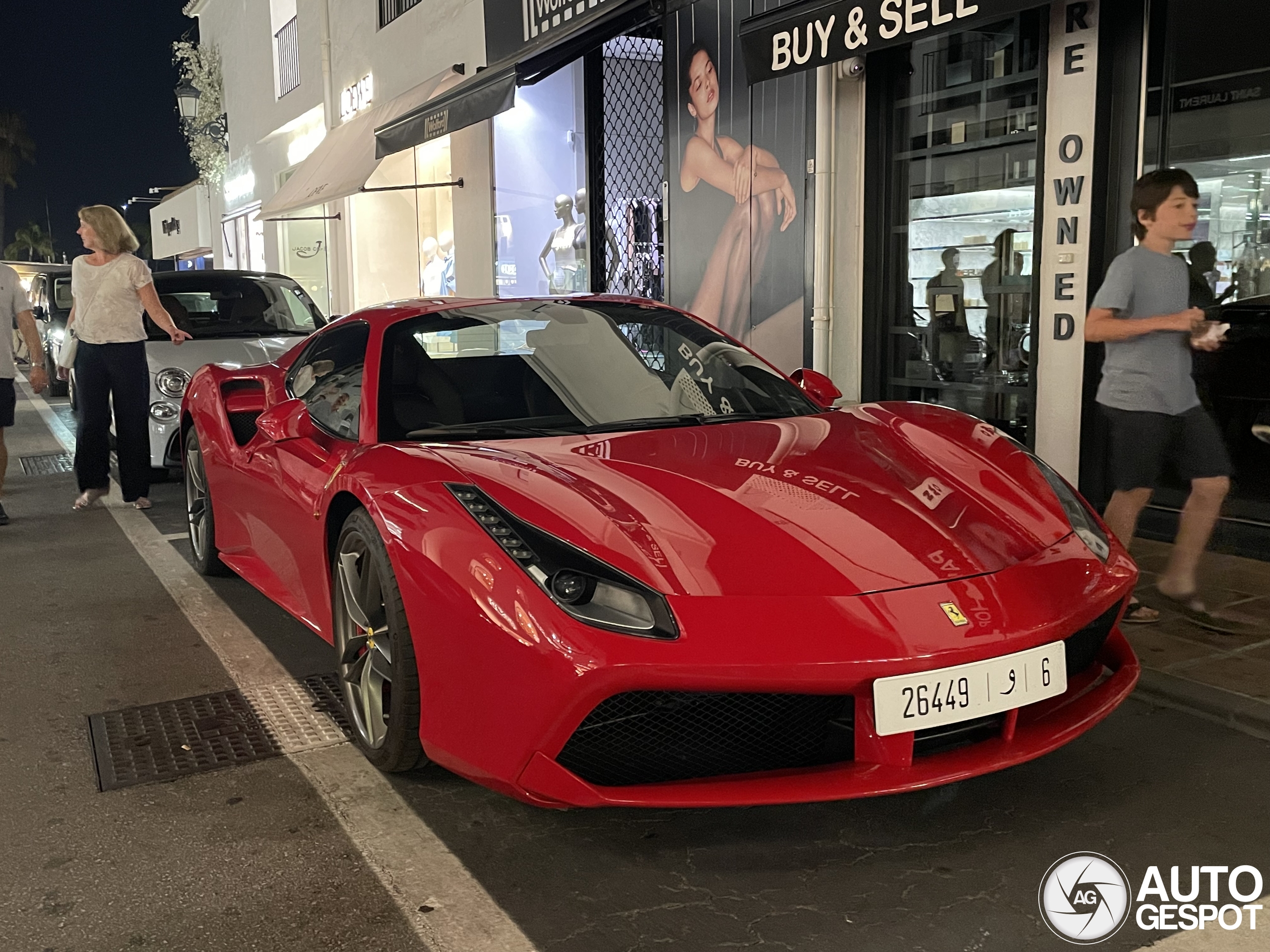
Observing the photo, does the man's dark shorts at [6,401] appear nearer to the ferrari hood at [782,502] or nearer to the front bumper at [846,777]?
the ferrari hood at [782,502]

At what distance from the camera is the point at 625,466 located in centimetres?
292

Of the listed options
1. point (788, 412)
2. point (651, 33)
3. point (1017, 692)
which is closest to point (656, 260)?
point (651, 33)

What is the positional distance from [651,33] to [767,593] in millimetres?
8070

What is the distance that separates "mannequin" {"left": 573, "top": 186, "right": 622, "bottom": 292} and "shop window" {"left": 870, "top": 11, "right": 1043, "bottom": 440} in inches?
144

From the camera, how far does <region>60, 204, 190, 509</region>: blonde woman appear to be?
265 inches

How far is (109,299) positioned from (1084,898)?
6161 mm

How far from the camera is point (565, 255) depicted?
1111 centimetres

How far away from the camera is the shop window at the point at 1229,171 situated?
16.8ft

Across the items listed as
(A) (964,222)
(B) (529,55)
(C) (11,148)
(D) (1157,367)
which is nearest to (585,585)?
(D) (1157,367)

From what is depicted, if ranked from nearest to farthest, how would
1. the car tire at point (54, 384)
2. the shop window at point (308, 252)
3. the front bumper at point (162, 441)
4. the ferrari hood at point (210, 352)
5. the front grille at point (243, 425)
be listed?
the front grille at point (243, 425)
the front bumper at point (162, 441)
the ferrari hood at point (210, 352)
the car tire at point (54, 384)
the shop window at point (308, 252)

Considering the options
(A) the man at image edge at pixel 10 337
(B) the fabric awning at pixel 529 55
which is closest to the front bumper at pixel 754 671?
(A) the man at image edge at pixel 10 337

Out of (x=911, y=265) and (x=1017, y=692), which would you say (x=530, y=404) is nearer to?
(x=1017, y=692)

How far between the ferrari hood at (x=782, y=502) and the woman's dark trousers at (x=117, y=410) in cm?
447

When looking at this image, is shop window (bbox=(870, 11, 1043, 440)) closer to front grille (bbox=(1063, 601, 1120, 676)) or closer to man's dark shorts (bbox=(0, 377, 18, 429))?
front grille (bbox=(1063, 601, 1120, 676))
